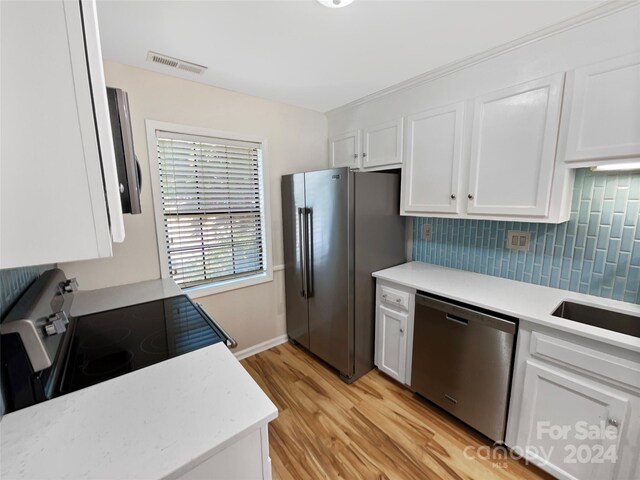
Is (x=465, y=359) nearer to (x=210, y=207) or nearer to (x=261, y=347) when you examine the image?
(x=261, y=347)

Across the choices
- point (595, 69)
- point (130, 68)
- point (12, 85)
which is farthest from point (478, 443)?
point (130, 68)

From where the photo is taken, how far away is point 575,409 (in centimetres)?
129

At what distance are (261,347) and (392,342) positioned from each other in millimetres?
1292

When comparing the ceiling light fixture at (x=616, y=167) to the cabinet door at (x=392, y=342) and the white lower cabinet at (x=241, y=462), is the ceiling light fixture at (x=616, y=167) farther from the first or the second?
the white lower cabinet at (x=241, y=462)

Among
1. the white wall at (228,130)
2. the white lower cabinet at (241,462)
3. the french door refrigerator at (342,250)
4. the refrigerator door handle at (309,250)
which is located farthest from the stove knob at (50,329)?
the refrigerator door handle at (309,250)

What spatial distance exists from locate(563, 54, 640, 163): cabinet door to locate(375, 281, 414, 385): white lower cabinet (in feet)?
4.05

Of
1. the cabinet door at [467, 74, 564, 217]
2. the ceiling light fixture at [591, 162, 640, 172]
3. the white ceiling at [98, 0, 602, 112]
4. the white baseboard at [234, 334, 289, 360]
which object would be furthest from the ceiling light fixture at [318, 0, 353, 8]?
the white baseboard at [234, 334, 289, 360]

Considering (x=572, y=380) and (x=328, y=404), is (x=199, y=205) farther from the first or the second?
(x=572, y=380)

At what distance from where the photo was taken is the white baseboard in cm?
253

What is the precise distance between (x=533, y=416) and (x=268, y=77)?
2672 mm

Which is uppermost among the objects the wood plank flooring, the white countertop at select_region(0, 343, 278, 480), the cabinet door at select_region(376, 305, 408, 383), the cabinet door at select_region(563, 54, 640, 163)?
the cabinet door at select_region(563, 54, 640, 163)

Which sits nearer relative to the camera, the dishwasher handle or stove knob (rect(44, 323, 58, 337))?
stove knob (rect(44, 323, 58, 337))

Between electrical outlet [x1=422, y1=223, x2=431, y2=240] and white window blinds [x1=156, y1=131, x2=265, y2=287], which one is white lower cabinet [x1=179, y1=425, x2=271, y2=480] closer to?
A: white window blinds [x1=156, y1=131, x2=265, y2=287]

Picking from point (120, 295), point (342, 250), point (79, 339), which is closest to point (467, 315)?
point (342, 250)
